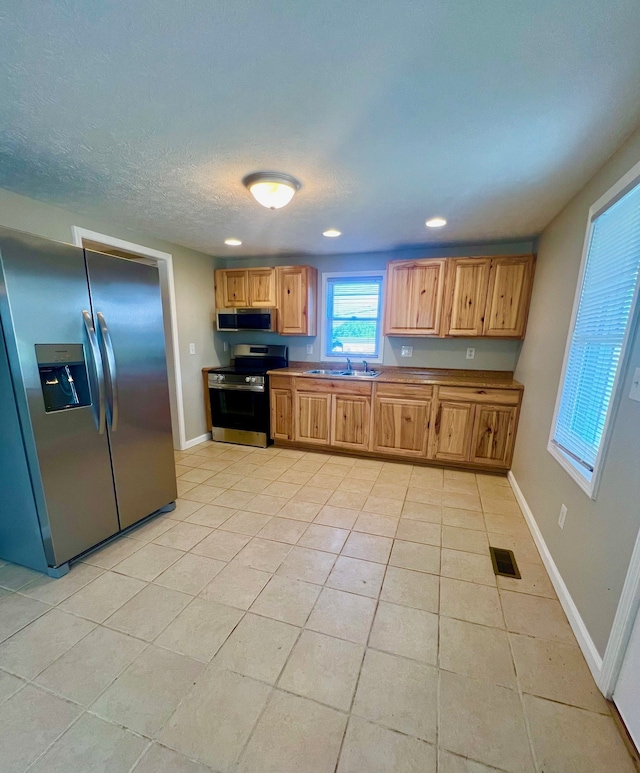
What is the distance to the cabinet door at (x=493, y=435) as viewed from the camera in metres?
3.07

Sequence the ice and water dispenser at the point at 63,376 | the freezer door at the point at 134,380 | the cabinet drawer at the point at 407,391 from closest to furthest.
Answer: the ice and water dispenser at the point at 63,376 < the freezer door at the point at 134,380 < the cabinet drawer at the point at 407,391

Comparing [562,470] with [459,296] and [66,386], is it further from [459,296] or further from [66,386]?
[66,386]

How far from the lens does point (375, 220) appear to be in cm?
273

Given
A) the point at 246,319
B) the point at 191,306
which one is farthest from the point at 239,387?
the point at 191,306

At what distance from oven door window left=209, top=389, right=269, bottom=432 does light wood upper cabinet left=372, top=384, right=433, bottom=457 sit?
4.45ft

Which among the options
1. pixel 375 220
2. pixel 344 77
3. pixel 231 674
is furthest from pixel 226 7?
pixel 231 674

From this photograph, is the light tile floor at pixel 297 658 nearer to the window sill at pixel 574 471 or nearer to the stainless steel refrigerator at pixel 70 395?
the stainless steel refrigerator at pixel 70 395

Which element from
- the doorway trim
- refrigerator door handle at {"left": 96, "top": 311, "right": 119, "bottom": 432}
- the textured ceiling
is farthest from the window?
refrigerator door handle at {"left": 96, "top": 311, "right": 119, "bottom": 432}

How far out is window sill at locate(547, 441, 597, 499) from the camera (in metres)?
1.49

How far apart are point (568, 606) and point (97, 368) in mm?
2845

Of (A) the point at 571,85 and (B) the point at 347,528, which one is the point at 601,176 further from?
(B) the point at 347,528

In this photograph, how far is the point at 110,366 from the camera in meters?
1.93

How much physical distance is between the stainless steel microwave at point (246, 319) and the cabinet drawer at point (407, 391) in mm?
1558

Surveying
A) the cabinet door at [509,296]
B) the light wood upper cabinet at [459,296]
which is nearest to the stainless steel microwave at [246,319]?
the light wood upper cabinet at [459,296]
